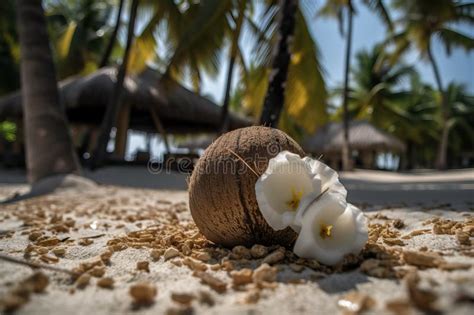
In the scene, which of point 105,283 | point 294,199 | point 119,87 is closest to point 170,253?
point 105,283

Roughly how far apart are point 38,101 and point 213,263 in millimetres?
5147

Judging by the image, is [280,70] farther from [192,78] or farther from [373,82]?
[373,82]

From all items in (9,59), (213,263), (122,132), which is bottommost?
(213,263)

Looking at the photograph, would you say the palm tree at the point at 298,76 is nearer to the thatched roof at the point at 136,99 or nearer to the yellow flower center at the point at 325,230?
the thatched roof at the point at 136,99

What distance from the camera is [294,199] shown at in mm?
1648

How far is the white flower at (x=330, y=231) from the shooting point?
4.96ft

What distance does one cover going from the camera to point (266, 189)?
64.2 inches

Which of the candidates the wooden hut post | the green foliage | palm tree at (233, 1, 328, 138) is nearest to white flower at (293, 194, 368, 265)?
palm tree at (233, 1, 328, 138)

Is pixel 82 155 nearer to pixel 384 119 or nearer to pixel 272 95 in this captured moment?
pixel 272 95

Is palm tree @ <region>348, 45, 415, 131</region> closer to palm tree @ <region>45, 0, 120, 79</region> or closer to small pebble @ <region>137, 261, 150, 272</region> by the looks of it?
palm tree @ <region>45, 0, 120, 79</region>

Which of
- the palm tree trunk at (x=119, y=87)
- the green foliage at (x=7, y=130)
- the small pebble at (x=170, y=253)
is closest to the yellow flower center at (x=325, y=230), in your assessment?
the small pebble at (x=170, y=253)

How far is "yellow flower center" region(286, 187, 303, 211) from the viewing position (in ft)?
5.37

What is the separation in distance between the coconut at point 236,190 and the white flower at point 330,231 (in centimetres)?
34

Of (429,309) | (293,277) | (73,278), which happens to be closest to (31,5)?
(73,278)
